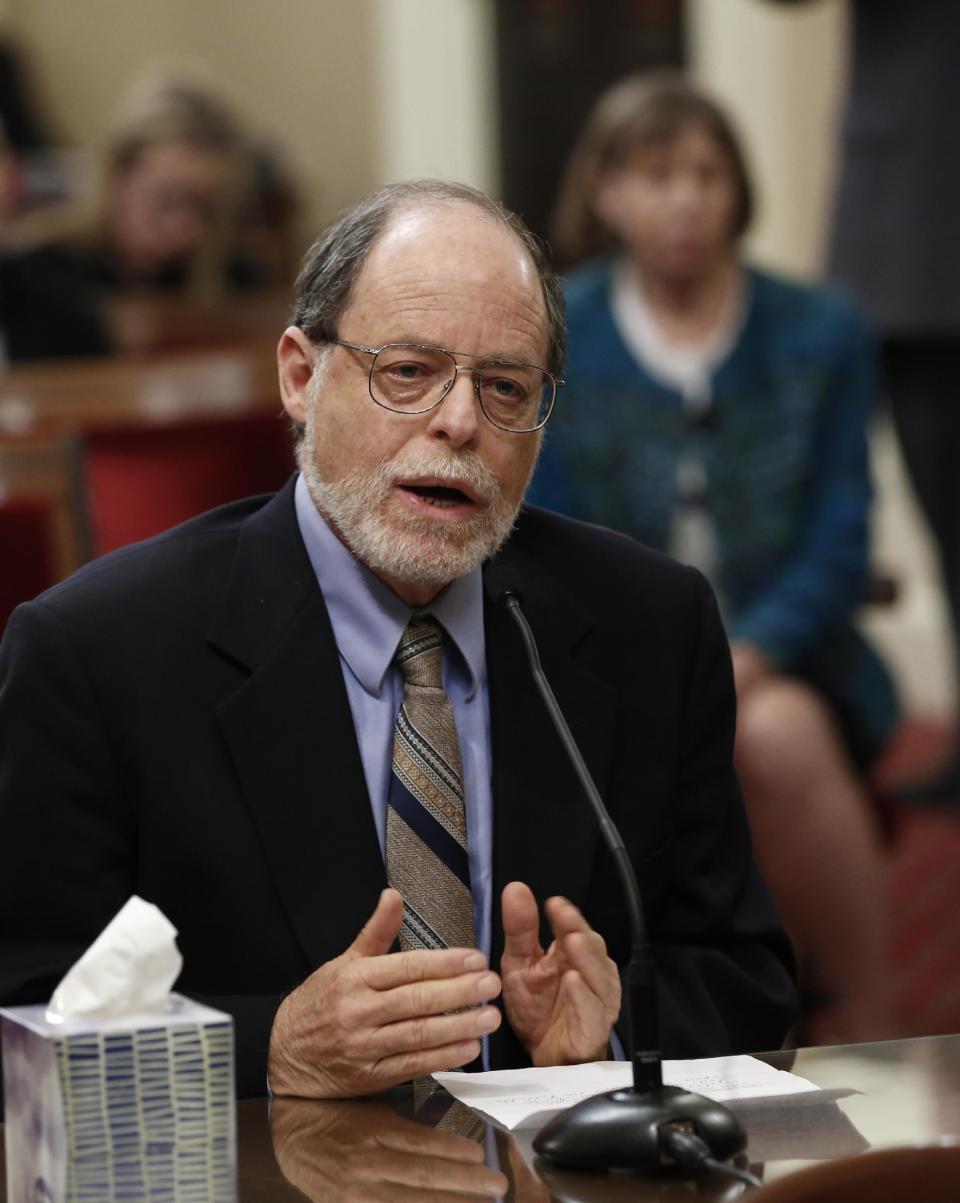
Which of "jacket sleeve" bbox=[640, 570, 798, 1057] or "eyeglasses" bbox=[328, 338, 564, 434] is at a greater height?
"eyeglasses" bbox=[328, 338, 564, 434]

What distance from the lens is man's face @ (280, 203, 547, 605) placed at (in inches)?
65.4

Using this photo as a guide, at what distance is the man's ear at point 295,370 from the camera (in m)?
1.76

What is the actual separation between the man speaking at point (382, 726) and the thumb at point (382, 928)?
0.40 feet

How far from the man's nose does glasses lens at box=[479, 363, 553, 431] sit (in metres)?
0.02

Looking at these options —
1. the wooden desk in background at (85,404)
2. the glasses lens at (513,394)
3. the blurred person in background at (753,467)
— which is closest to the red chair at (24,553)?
the wooden desk in background at (85,404)

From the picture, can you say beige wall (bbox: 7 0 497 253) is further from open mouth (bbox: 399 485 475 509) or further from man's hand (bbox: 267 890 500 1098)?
man's hand (bbox: 267 890 500 1098)

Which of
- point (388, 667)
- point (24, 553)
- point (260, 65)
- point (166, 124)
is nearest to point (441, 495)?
point (388, 667)

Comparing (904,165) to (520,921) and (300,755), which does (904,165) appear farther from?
(520,921)

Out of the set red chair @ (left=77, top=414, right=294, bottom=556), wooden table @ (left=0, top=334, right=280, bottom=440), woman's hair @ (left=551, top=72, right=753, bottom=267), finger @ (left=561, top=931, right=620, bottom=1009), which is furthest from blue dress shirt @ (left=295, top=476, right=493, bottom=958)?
woman's hair @ (left=551, top=72, right=753, bottom=267)

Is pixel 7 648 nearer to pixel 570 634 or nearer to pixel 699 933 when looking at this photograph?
pixel 570 634

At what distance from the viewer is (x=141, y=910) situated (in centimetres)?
117

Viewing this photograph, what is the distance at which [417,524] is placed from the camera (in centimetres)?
167

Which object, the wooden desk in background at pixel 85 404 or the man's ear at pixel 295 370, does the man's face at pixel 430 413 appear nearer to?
the man's ear at pixel 295 370

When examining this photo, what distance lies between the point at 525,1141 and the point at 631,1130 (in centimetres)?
9
